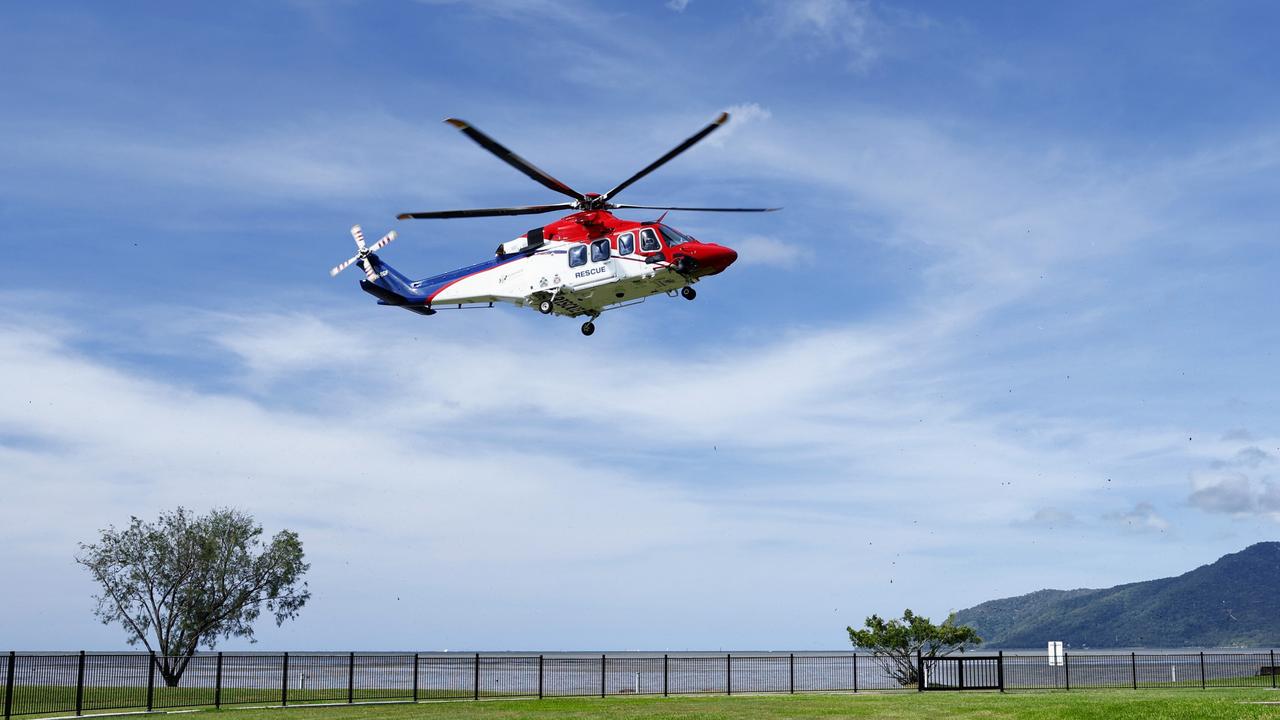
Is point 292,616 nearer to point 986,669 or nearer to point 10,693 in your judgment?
point 10,693

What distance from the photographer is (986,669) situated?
1618 inches

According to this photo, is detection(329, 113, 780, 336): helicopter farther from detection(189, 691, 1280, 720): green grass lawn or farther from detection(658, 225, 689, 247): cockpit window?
detection(189, 691, 1280, 720): green grass lawn

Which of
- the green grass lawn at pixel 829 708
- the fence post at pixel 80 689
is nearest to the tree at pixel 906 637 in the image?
the green grass lawn at pixel 829 708

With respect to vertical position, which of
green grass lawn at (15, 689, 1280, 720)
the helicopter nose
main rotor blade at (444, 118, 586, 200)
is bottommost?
green grass lawn at (15, 689, 1280, 720)

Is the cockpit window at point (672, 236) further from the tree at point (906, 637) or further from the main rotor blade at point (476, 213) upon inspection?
the tree at point (906, 637)

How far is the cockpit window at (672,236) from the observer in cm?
2962

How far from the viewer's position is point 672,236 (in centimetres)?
2973

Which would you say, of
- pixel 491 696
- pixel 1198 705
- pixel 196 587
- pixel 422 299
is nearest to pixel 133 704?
pixel 491 696

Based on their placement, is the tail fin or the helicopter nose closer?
the helicopter nose

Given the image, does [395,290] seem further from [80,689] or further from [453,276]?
[80,689]

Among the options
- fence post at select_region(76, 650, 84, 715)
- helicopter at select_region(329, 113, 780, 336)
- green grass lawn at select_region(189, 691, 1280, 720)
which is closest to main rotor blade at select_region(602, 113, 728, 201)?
helicopter at select_region(329, 113, 780, 336)

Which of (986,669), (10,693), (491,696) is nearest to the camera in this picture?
(10,693)

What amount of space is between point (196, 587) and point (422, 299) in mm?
26991

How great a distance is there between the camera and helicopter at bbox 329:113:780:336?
1152 inches
